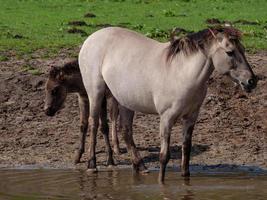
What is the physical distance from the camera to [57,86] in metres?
14.0

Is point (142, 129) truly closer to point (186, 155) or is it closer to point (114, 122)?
point (114, 122)

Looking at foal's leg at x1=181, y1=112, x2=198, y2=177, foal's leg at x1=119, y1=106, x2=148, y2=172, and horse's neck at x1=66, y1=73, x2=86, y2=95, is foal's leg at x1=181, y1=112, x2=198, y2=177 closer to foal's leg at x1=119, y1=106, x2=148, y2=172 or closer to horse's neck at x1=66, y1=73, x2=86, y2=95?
foal's leg at x1=119, y1=106, x2=148, y2=172

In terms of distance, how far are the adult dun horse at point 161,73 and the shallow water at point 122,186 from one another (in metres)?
0.34

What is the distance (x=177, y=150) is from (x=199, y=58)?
7.43 ft

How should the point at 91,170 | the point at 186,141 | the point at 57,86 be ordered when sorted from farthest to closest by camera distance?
the point at 57,86
the point at 91,170
the point at 186,141

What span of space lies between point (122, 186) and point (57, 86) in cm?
286

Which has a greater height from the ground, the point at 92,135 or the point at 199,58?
the point at 199,58

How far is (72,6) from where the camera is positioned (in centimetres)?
2844

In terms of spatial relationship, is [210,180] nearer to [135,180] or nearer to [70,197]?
[135,180]

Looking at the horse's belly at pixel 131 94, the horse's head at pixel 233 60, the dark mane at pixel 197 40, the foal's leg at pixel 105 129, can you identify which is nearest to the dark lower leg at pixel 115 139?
the foal's leg at pixel 105 129

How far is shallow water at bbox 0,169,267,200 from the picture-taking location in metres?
11.0

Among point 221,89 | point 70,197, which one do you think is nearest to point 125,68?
point 70,197

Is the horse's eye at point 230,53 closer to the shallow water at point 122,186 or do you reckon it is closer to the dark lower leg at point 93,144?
the shallow water at point 122,186

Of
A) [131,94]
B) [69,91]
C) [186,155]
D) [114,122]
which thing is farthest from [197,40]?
[69,91]
